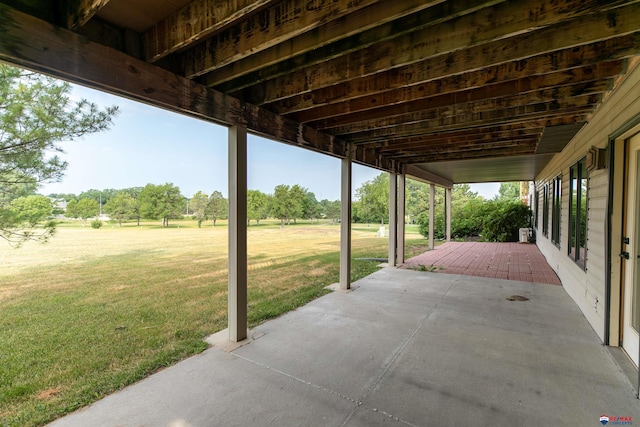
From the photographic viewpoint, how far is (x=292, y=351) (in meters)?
2.83

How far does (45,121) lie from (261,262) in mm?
6261

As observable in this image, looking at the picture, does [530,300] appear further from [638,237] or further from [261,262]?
[261,262]

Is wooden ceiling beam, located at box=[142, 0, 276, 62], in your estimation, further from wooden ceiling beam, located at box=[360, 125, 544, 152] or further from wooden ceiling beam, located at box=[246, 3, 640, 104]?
wooden ceiling beam, located at box=[360, 125, 544, 152]

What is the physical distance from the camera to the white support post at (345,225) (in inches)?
197

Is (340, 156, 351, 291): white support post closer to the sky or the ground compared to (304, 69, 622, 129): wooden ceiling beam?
closer to the ground

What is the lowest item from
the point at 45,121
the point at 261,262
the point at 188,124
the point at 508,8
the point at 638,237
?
the point at 261,262

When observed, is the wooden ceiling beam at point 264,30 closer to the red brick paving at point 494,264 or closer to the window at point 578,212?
the window at point 578,212

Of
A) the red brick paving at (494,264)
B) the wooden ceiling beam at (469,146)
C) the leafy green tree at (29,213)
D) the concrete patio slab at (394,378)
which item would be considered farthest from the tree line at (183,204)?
the concrete patio slab at (394,378)

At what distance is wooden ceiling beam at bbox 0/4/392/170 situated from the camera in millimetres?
1619

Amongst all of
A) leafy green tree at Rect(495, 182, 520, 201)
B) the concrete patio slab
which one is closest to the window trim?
the concrete patio slab

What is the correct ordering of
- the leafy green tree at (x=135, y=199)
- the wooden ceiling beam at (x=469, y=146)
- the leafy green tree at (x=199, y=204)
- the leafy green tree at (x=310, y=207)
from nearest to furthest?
the wooden ceiling beam at (x=469, y=146)
the leafy green tree at (x=135, y=199)
the leafy green tree at (x=199, y=204)
the leafy green tree at (x=310, y=207)

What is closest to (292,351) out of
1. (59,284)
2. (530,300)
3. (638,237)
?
(638,237)

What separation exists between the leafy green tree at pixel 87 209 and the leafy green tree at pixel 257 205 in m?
9.77

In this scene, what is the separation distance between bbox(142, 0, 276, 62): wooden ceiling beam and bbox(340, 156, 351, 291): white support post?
326cm
